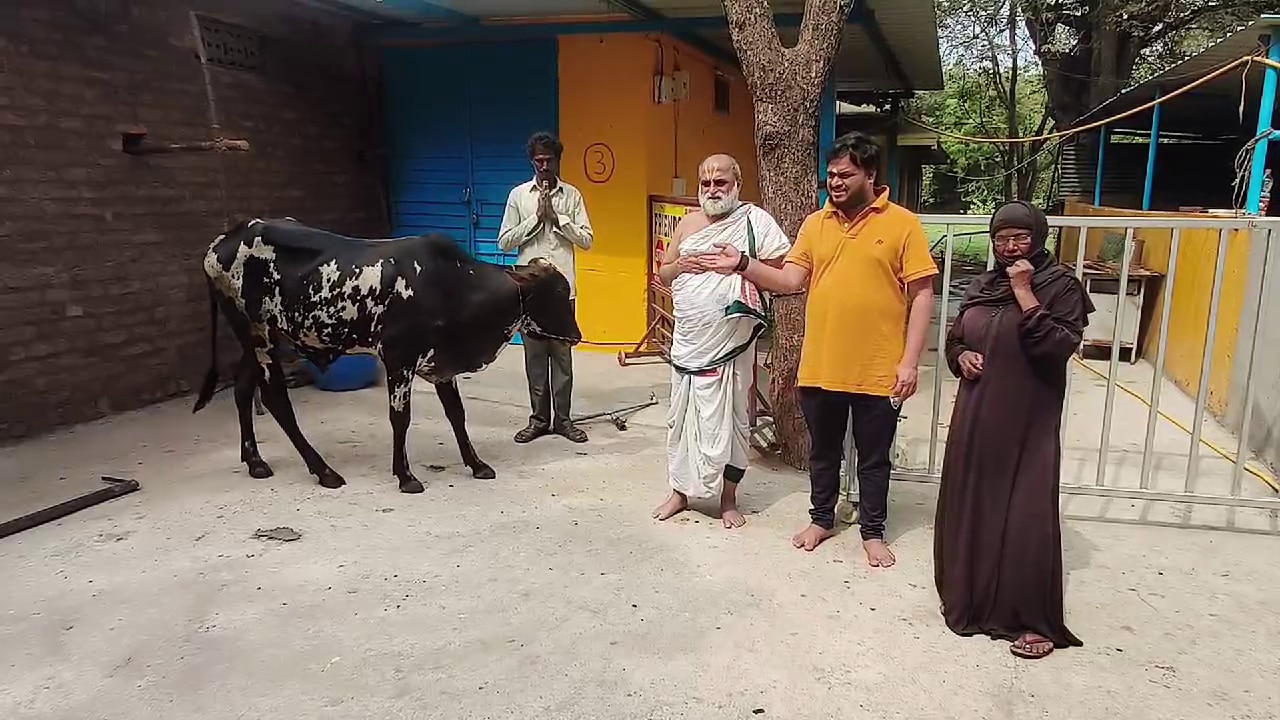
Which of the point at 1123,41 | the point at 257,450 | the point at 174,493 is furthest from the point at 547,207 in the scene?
the point at 1123,41

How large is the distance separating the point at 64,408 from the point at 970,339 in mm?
4915

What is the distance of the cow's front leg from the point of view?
13.6 ft

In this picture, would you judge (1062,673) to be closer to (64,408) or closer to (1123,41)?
(64,408)

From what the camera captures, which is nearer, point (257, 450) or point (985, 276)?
point (985, 276)

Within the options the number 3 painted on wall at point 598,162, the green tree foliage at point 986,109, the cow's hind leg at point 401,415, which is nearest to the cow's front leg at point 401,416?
the cow's hind leg at point 401,415

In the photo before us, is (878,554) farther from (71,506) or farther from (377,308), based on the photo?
(71,506)

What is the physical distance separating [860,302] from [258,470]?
2998mm

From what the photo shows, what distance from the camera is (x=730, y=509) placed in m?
3.85

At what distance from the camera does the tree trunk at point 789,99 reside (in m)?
4.18

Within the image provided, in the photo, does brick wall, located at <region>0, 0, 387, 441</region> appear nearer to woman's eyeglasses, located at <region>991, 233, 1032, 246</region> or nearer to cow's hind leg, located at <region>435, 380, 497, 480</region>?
cow's hind leg, located at <region>435, 380, 497, 480</region>

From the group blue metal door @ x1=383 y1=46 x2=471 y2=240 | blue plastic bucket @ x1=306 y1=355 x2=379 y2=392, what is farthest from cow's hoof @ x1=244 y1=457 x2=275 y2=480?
blue metal door @ x1=383 y1=46 x2=471 y2=240

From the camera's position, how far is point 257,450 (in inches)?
178

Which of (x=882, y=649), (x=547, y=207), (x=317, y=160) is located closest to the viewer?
(x=882, y=649)

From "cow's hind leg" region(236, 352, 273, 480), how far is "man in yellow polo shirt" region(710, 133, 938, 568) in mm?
2503
